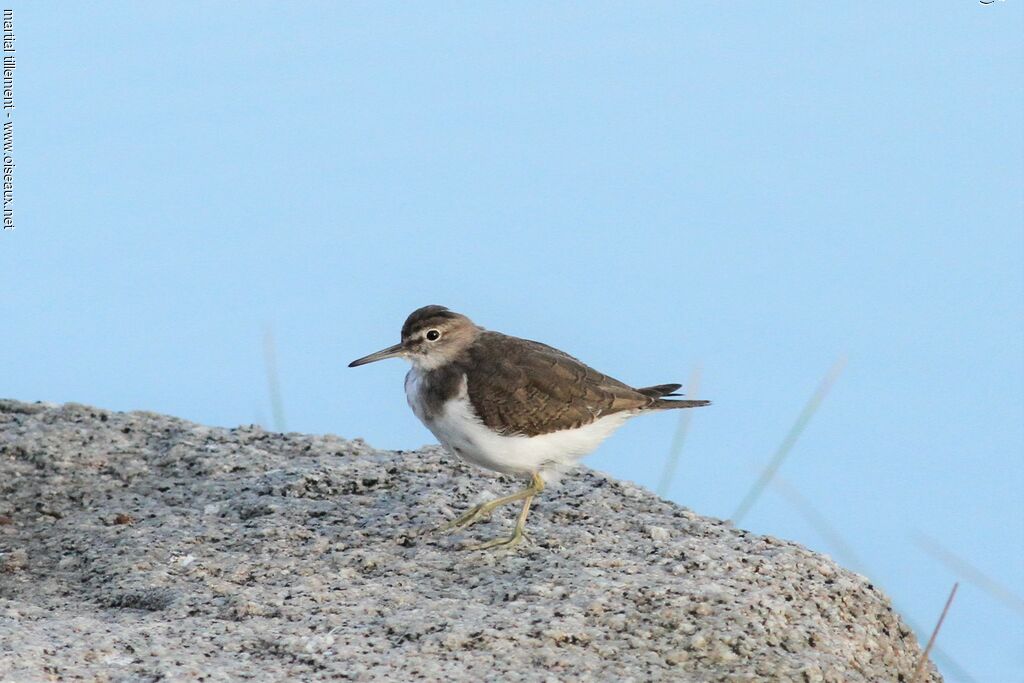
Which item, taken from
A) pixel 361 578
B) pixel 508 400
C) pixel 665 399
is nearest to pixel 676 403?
pixel 665 399

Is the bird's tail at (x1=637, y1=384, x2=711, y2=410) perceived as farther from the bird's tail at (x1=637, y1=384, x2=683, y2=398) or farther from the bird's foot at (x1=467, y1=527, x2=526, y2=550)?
the bird's foot at (x1=467, y1=527, x2=526, y2=550)

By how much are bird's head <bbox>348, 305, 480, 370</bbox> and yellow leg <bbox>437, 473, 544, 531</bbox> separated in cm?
75

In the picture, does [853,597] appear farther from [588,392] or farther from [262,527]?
[262,527]

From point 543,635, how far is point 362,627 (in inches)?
30.2

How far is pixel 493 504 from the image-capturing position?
7.08 meters

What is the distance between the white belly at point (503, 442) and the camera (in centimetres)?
671

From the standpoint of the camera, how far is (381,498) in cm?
746

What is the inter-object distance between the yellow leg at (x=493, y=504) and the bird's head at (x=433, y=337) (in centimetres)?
75

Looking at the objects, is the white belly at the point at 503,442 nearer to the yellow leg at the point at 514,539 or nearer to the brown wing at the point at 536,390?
the brown wing at the point at 536,390

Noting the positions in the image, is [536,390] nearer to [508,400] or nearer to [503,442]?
[508,400]

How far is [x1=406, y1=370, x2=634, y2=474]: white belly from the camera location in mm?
6715

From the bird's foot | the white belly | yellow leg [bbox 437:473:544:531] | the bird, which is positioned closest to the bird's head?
the bird

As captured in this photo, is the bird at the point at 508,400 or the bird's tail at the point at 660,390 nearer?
the bird at the point at 508,400

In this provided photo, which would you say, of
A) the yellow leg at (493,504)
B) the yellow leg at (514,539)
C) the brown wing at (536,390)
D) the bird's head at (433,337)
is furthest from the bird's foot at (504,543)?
the bird's head at (433,337)
